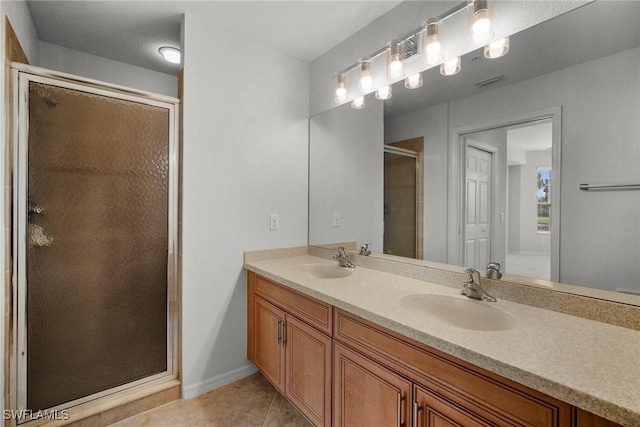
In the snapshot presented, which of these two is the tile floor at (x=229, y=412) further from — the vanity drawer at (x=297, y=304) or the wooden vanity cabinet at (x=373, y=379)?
the vanity drawer at (x=297, y=304)

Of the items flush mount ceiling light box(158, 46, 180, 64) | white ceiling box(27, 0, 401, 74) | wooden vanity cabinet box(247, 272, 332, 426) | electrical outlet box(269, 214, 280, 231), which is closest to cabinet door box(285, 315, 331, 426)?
wooden vanity cabinet box(247, 272, 332, 426)

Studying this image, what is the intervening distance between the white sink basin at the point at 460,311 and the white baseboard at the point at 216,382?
1427 millimetres

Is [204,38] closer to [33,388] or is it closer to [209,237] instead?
[209,237]

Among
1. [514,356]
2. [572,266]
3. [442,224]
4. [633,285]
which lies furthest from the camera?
[442,224]

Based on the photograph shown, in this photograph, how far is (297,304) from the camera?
158 cm

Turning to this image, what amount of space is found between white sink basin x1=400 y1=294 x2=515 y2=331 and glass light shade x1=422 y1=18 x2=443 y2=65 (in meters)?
1.18

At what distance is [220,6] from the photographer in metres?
1.76

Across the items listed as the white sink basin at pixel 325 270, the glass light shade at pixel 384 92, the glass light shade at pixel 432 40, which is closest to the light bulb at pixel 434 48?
the glass light shade at pixel 432 40

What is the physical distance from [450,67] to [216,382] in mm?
2371

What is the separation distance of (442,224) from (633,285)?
740 millimetres

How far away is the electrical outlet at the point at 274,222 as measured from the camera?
223 cm

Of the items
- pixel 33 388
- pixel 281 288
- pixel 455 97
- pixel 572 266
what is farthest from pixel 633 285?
pixel 33 388

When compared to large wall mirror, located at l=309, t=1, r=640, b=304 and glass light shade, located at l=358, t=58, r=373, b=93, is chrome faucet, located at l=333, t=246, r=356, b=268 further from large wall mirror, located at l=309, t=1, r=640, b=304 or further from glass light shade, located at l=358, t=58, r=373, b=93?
glass light shade, located at l=358, t=58, r=373, b=93

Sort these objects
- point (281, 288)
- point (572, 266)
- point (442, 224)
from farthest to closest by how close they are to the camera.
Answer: point (281, 288) < point (442, 224) < point (572, 266)
